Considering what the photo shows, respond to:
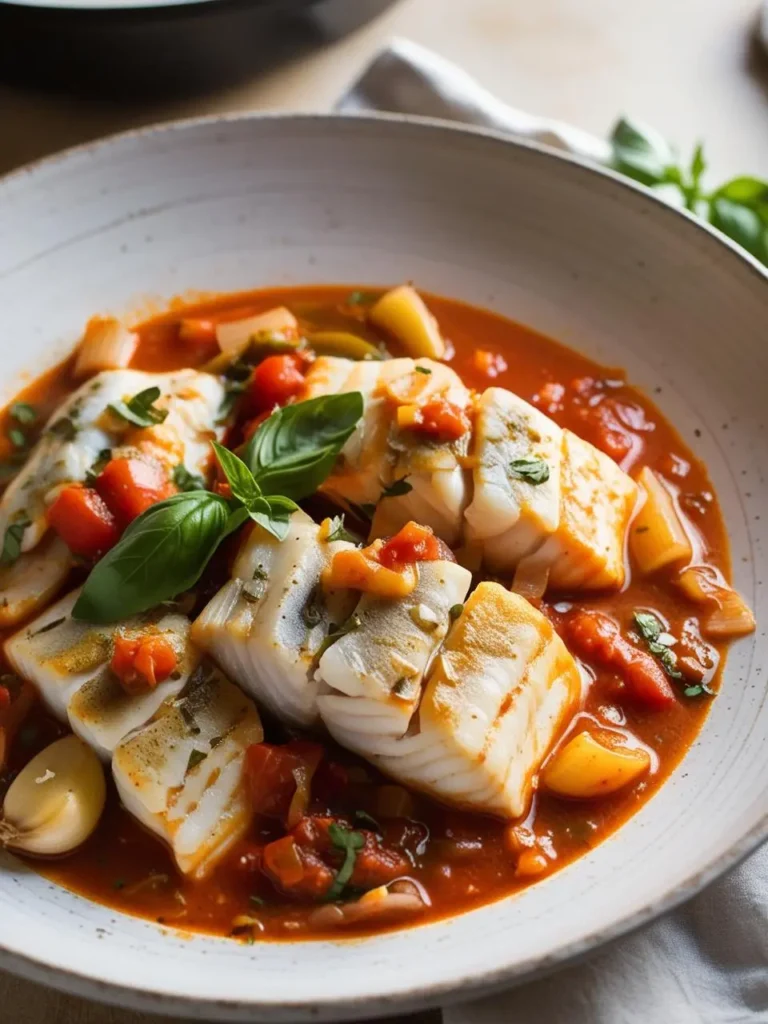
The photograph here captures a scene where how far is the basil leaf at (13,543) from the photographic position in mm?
4160

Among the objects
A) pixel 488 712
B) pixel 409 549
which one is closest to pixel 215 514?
pixel 409 549

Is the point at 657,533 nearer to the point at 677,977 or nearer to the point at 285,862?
the point at 677,977

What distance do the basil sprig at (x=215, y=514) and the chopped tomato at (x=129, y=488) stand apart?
304mm

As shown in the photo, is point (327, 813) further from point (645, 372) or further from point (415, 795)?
point (645, 372)

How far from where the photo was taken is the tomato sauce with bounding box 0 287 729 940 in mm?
3434

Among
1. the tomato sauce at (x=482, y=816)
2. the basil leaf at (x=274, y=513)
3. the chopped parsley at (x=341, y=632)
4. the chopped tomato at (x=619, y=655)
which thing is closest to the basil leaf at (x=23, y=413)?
the tomato sauce at (x=482, y=816)

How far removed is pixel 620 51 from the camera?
22.2 feet

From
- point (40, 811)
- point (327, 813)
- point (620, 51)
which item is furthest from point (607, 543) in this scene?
point (620, 51)

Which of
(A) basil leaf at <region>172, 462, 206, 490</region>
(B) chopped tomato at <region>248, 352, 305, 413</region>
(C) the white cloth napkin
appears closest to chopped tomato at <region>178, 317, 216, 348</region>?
(B) chopped tomato at <region>248, 352, 305, 413</region>

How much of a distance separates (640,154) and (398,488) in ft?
7.70

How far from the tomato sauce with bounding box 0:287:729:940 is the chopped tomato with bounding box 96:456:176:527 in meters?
0.78

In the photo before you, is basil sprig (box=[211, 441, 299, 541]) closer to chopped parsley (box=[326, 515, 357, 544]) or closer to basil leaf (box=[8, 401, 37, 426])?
chopped parsley (box=[326, 515, 357, 544])

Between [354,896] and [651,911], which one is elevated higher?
[651,911]

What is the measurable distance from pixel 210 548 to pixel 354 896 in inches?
48.1
